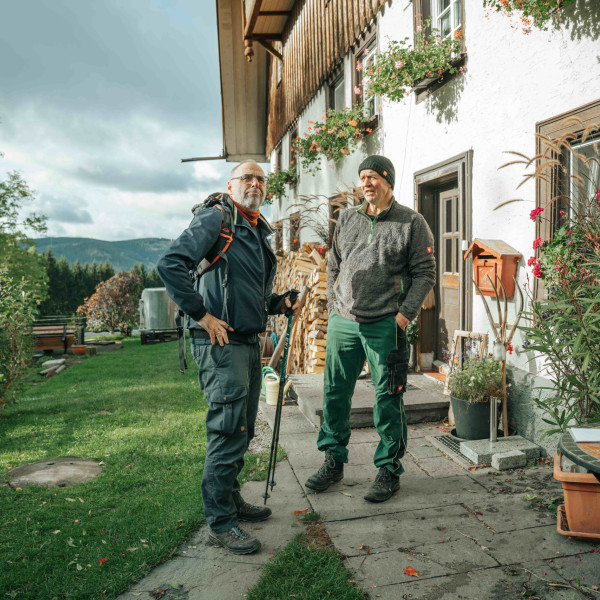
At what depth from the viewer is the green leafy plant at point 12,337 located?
21.2 feet

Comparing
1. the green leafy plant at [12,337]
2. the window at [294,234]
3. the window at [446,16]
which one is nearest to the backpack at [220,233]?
the window at [446,16]

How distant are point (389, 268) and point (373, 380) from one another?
2.45 ft

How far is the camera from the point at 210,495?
2.92 m

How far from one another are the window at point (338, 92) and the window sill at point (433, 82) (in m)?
3.50

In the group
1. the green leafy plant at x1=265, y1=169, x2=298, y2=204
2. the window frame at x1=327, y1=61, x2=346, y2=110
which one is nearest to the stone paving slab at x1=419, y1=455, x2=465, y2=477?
the window frame at x1=327, y1=61, x2=346, y2=110

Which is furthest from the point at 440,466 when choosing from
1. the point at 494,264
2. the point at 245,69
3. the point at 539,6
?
the point at 245,69

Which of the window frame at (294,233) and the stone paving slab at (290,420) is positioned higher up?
the window frame at (294,233)

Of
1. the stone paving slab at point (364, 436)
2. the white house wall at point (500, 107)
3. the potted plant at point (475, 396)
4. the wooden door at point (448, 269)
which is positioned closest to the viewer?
the white house wall at point (500, 107)

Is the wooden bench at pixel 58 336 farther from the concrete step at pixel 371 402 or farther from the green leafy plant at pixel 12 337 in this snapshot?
the concrete step at pixel 371 402

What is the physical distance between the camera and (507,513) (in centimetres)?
320

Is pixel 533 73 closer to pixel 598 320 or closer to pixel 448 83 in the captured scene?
pixel 448 83

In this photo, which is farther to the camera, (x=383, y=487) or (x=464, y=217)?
(x=464, y=217)

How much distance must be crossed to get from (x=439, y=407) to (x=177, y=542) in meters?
3.00

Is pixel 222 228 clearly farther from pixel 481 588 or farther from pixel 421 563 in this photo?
pixel 481 588
